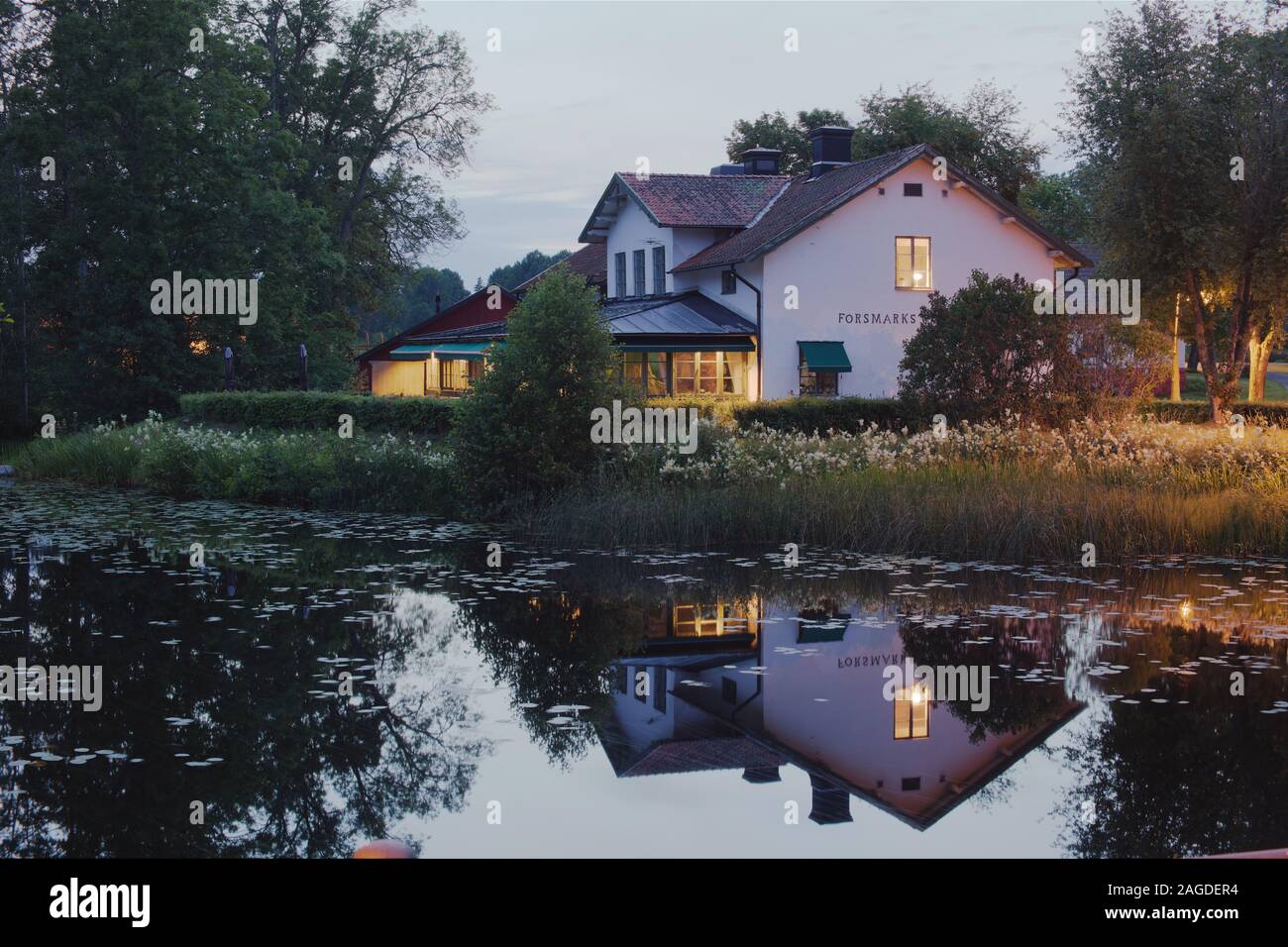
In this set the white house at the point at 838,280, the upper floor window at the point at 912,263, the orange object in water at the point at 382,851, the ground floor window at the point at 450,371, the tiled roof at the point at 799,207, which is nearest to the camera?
the orange object in water at the point at 382,851

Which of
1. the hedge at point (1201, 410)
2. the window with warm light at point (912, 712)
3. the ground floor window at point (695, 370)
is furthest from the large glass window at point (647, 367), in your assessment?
the window with warm light at point (912, 712)

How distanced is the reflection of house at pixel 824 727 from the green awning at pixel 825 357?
25.8 m

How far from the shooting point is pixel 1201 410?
3600 centimetres

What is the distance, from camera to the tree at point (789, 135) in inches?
2212

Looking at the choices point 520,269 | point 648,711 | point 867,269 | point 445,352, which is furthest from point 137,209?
point 520,269

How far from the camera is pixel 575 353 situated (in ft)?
67.9

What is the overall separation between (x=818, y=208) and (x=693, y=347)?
5.06 m

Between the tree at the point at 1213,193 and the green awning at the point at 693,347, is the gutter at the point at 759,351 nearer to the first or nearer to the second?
the green awning at the point at 693,347

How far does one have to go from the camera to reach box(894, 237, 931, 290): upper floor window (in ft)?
125

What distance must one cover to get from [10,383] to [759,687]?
36255mm

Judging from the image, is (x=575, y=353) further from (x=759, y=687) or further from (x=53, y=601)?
(x=759, y=687)

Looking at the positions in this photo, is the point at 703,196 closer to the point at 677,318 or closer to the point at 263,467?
the point at 677,318

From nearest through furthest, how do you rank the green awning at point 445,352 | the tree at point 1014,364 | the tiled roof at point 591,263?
the tree at point 1014,364 < the green awning at point 445,352 < the tiled roof at point 591,263
